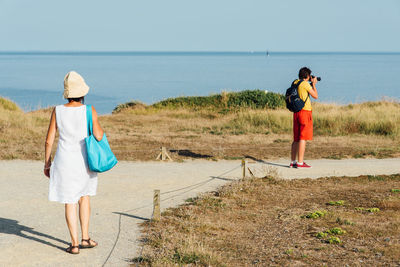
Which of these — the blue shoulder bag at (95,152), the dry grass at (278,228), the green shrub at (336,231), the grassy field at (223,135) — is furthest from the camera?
the grassy field at (223,135)

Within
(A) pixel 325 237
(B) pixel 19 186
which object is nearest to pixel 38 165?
(B) pixel 19 186

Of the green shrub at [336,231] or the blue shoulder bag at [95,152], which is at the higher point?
the blue shoulder bag at [95,152]

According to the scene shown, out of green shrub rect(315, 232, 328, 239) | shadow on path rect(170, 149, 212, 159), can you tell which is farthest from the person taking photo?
green shrub rect(315, 232, 328, 239)

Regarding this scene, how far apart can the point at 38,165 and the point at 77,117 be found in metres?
6.54

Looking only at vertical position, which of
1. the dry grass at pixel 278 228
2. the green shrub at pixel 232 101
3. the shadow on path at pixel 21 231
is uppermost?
the green shrub at pixel 232 101

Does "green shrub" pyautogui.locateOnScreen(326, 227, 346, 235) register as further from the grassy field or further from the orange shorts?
the grassy field

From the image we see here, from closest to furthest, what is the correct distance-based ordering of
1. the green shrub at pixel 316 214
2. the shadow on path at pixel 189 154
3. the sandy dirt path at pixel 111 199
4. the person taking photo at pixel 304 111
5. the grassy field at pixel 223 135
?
the sandy dirt path at pixel 111 199 < the green shrub at pixel 316 214 < the person taking photo at pixel 304 111 < the shadow on path at pixel 189 154 < the grassy field at pixel 223 135

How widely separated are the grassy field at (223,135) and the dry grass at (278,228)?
3.94m

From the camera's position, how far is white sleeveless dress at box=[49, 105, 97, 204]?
553 cm

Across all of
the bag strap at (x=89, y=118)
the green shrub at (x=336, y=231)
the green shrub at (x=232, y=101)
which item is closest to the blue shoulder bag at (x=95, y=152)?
the bag strap at (x=89, y=118)

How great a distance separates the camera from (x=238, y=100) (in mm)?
27047

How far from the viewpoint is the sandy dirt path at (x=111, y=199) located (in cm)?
599

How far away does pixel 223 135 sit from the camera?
16.8 m

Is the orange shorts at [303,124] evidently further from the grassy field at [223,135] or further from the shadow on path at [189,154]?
the shadow on path at [189,154]
